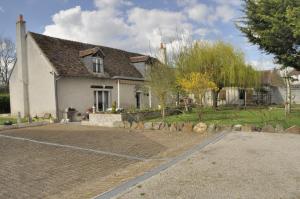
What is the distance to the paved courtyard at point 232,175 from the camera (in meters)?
4.50

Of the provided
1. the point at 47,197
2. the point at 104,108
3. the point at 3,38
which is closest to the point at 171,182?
the point at 47,197

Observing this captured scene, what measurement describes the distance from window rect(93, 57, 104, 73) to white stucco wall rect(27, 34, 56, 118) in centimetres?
378

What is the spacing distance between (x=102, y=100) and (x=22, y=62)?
671cm

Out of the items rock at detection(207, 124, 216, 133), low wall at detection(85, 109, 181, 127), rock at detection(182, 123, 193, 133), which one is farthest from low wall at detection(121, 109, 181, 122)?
rock at detection(207, 124, 216, 133)

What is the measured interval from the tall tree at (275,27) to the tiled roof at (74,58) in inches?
465

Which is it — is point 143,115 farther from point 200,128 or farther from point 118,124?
point 200,128

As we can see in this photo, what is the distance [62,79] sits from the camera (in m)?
19.3

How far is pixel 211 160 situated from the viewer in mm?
6707

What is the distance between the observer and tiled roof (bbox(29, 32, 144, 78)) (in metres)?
19.7

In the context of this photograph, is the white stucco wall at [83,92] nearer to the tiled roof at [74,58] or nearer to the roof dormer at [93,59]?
the tiled roof at [74,58]

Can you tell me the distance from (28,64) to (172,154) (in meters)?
16.8

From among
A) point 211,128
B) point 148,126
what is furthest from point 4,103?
point 211,128

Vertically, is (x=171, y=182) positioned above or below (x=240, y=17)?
below

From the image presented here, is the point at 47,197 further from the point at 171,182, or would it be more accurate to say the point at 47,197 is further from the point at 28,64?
the point at 28,64
